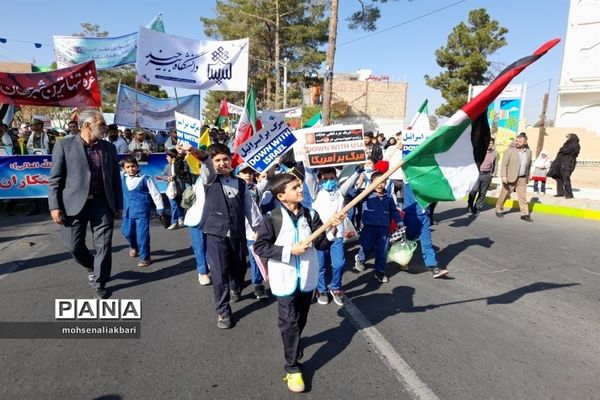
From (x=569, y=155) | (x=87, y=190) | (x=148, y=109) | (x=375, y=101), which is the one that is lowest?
(x=87, y=190)

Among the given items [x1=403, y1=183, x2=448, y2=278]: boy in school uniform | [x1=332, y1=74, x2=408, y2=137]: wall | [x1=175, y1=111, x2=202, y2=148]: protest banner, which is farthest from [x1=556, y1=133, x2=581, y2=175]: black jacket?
[x1=332, y1=74, x2=408, y2=137]: wall

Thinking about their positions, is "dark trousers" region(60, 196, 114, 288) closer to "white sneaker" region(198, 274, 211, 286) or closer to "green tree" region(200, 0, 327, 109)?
"white sneaker" region(198, 274, 211, 286)

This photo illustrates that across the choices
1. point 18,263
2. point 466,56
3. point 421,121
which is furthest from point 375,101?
point 18,263

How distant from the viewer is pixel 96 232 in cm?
403

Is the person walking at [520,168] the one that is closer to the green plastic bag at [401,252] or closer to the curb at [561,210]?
the curb at [561,210]

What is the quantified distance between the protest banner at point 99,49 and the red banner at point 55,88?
9.44 ft

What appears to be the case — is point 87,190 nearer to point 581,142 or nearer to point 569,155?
point 569,155

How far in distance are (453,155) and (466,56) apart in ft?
112

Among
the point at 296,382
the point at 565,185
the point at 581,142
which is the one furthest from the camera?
the point at 581,142

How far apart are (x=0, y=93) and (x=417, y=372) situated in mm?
9235

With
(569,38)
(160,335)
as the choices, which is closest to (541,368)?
(160,335)

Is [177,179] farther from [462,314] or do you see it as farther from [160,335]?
[462,314]

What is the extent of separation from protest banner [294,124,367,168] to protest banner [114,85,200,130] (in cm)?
686

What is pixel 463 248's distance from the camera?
250 inches
